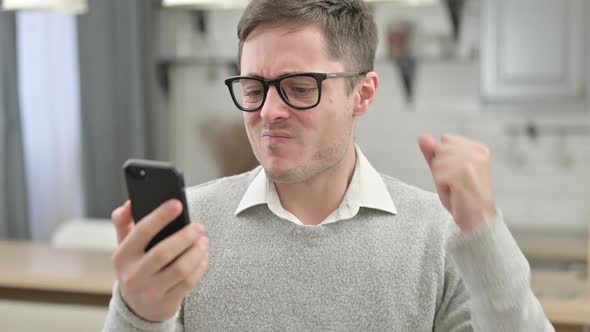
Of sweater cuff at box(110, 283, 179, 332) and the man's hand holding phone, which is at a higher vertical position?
the man's hand holding phone

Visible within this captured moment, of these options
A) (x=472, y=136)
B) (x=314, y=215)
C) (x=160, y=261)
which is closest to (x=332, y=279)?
(x=314, y=215)

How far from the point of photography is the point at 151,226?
3.33ft

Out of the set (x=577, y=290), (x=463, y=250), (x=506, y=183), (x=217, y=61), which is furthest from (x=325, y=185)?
(x=217, y=61)

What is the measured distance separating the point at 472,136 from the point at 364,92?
9.42 feet

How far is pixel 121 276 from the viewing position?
1.05 metres

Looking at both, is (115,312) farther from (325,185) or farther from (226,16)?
(226,16)

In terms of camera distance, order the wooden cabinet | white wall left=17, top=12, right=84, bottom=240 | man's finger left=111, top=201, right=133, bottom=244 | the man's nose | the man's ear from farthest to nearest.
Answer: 1. white wall left=17, top=12, right=84, bottom=240
2. the wooden cabinet
3. the man's ear
4. the man's nose
5. man's finger left=111, top=201, right=133, bottom=244

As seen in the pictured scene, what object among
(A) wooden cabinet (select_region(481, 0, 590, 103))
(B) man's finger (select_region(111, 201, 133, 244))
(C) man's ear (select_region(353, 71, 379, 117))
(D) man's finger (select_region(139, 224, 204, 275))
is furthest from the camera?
(A) wooden cabinet (select_region(481, 0, 590, 103))

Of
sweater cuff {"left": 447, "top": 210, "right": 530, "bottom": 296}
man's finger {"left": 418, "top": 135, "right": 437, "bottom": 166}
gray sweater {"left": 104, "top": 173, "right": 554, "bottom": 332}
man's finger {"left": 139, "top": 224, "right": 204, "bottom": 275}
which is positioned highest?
man's finger {"left": 418, "top": 135, "right": 437, "bottom": 166}

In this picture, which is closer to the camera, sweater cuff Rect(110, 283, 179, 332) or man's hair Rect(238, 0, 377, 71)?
sweater cuff Rect(110, 283, 179, 332)

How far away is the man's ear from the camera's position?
151cm

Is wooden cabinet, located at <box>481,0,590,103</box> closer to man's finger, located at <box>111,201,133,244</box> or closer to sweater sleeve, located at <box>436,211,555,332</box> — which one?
sweater sleeve, located at <box>436,211,555,332</box>

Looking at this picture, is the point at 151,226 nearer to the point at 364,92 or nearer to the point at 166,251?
the point at 166,251

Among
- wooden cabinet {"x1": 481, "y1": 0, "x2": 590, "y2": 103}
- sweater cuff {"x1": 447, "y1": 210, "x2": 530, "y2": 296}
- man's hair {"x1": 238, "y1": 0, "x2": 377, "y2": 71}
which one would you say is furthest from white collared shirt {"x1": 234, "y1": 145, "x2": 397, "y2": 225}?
wooden cabinet {"x1": 481, "y1": 0, "x2": 590, "y2": 103}
